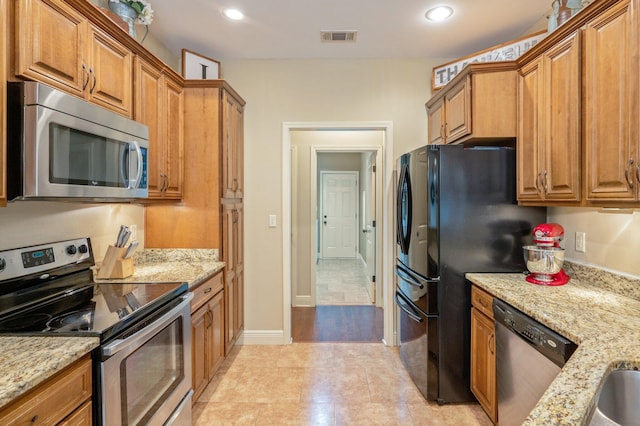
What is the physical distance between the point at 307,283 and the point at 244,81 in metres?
2.55

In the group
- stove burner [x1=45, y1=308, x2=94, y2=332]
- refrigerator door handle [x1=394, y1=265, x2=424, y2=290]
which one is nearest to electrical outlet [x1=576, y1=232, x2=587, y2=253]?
refrigerator door handle [x1=394, y1=265, x2=424, y2=290]

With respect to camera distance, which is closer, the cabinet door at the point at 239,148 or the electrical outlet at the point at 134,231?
the electrical outlet at the point at 134,231

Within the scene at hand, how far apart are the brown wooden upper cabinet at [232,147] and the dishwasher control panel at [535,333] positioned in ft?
6.72

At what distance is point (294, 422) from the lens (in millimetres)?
2045

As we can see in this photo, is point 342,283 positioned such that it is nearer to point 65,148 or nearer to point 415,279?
point 415,279

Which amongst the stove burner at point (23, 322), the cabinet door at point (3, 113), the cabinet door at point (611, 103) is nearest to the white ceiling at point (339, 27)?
the cabinet door at point (611, 103)

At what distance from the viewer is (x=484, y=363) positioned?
199 centimetres

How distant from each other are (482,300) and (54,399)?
6.81ft

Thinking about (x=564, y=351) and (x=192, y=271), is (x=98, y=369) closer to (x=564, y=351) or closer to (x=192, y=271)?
(x=192, y=271)

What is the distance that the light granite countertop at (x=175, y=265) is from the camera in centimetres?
202

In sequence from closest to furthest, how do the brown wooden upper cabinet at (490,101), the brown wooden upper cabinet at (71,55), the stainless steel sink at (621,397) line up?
1. the stainless steel sink at (621,397)
2. the brown wooden upper cabinet at (71,55)
3. the brown wooden upper cabinet at (490,101)

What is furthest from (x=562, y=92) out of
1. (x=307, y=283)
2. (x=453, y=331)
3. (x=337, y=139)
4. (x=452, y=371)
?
(x=307, y=283)

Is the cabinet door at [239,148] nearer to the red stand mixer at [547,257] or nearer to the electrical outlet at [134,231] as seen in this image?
the electrical outlet at [134,231]

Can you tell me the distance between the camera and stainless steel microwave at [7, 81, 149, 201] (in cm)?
122
